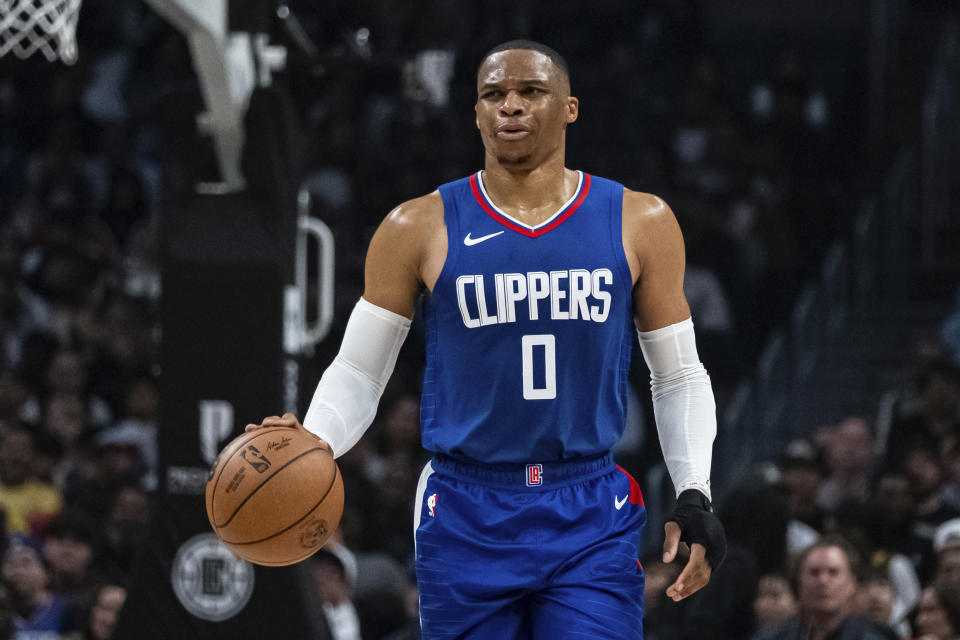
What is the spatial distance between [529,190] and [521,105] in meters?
Answer: 0.23

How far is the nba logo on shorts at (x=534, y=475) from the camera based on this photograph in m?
3.60

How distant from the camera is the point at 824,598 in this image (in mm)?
5848

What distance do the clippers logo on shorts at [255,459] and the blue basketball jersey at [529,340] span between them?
442 millimetres

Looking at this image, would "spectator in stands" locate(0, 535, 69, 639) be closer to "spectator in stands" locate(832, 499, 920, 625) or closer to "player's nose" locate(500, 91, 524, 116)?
"spectator in stands" locate(832, 499, 920, 625)

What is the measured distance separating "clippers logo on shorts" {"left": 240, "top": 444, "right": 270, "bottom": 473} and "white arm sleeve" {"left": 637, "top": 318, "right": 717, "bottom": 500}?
105 centimetres

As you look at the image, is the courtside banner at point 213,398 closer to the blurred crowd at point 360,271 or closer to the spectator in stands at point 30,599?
the blurred crowd at point 360,271

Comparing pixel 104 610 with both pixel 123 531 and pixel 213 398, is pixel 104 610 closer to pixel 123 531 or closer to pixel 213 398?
pixel 123 531

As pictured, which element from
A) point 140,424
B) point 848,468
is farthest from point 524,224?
point 140,424

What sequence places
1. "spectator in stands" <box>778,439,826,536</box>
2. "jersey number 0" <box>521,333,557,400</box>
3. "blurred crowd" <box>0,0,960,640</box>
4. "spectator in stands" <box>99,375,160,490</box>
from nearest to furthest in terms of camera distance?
"jersey number 0" <box>521,333,557,400</box>, "blurred crowd" <box>0,0,960,640</box>, "spectator in stands" <box>778,439,826,536</box>, "spectator in stands" <box>99,375,160,490</box>

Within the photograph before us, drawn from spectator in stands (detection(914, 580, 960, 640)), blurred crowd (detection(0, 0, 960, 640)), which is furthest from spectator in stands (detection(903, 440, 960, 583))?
spectator in stands (detection(914, 580, 960, 640))

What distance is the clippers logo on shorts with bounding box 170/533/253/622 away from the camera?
261 inches

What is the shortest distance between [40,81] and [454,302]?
35.2ft

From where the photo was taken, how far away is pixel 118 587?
762 cm

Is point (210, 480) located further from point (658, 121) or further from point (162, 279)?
point (658, 121)
